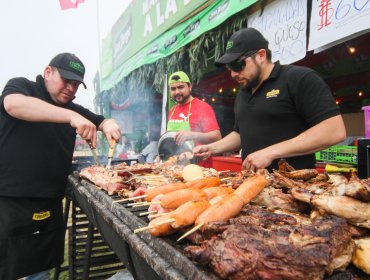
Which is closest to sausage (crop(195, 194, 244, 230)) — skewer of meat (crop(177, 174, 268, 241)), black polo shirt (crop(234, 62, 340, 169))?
skewer of meat (crop(177, 174, 268, 241))

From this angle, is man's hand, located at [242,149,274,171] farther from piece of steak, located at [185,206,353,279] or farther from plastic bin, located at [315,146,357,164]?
plastic bin, located at [315,146,357,164]

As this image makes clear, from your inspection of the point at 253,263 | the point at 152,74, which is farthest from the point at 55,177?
the point at 152,74

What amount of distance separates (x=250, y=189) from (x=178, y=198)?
15.1 inches

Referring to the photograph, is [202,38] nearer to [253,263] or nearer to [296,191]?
[296,191]

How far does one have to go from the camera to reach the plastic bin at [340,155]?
4.06 m

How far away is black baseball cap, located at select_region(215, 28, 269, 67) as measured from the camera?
109 inches

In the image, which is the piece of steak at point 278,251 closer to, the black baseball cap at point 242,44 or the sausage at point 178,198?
the sausage at point 178,198

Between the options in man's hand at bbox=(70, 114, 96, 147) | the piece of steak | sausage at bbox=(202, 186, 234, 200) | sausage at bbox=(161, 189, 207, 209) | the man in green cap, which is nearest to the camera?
the piece of steak

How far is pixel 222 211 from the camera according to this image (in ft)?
4.19

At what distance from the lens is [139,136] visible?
14.6 m

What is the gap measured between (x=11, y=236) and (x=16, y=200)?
0.38 metres

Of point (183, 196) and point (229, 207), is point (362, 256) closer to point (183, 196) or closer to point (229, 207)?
point (229, 207)

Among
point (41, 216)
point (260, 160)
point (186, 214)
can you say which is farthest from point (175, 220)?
point (41, 216)

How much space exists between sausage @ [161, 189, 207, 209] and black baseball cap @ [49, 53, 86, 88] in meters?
2.26
